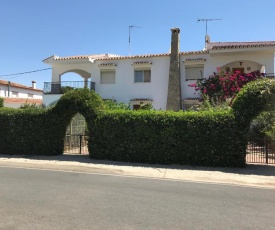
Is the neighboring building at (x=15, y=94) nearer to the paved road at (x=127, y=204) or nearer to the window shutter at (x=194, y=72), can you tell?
the window shutter at (x=194, y=72)

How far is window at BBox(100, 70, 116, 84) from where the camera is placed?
27062 mm

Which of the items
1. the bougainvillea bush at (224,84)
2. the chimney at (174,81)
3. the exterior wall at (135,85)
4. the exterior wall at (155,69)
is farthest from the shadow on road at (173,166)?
the exterior wall at (155,69)

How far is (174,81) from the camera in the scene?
968 inches

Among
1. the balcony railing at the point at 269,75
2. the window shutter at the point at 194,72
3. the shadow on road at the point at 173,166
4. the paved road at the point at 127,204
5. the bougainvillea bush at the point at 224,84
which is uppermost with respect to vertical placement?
the window shutter at the point at 194,72

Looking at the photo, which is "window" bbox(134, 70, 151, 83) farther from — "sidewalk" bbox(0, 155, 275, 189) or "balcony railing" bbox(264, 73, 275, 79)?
"sidewalk" bbox(0, 155, 275, 189)

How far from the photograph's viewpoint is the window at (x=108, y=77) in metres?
27.1

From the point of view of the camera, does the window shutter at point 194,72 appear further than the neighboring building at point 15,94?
No

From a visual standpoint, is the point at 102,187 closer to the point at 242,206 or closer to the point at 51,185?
the point at 51,185

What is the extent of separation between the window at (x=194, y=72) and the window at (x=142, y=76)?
319 centimetres

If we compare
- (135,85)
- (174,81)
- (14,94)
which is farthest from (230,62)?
(14,94)

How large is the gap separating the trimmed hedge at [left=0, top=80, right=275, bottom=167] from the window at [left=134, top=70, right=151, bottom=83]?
11832 millimetres

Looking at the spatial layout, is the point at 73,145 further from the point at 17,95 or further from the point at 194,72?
the point at 17,95

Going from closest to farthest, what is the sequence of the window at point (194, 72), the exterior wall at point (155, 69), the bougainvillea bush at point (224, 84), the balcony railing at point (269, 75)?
1. the bougainvillea bush at point (224, 84)
2. the balcony railing at point (269, 75)
3. the exterior wall at point (155, 69)
4. the window at point (194, 72)

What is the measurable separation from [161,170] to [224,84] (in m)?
12.6
